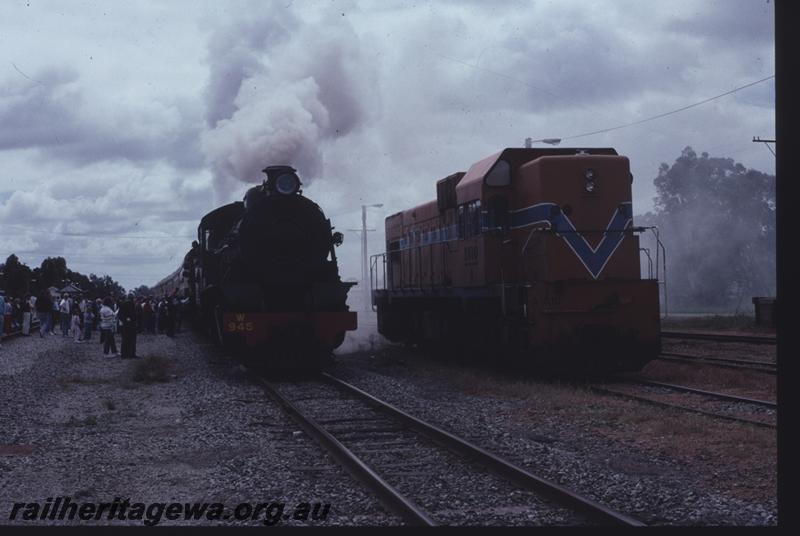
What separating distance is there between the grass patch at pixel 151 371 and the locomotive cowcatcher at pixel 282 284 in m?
1.52

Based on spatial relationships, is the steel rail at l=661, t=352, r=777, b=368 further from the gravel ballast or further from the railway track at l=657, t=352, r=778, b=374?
the gravel ballast

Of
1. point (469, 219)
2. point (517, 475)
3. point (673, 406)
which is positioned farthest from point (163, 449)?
point (469, 219)

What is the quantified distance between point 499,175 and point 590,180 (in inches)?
67.9

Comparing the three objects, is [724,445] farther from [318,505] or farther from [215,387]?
[215,387]

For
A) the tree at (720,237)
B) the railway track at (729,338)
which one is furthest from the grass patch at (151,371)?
the tree at (720,237)

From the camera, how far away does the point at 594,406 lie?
11.4 meters

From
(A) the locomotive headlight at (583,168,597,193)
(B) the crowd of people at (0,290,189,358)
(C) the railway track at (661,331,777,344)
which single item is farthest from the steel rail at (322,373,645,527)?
(C) the railway track at (661,331,777,344)

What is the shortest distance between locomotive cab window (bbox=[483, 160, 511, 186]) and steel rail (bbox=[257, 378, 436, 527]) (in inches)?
234

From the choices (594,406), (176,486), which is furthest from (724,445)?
(176,486)

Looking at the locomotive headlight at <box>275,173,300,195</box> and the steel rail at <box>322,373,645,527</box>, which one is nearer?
the steel rail at <box>322,373,645,527</box>

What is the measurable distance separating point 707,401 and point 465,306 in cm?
571

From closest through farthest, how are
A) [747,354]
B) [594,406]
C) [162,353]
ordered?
[594,406] → [747,354] → [162,353]

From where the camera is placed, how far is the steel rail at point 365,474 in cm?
586

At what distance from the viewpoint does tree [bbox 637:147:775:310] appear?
2362 inches
